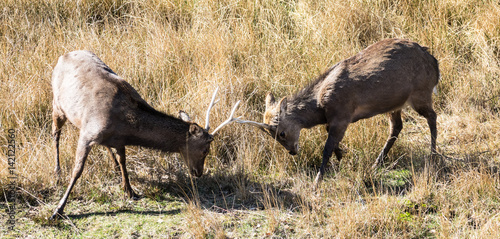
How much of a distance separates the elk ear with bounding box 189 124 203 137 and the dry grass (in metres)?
0.72

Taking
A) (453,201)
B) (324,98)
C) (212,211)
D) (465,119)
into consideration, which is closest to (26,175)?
(212,211)

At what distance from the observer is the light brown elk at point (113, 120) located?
5.88 meters

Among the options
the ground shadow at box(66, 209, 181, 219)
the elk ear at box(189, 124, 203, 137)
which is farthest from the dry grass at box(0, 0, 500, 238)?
the elk ear at box(189, 124, 203, 137)

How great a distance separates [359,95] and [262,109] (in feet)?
5.56

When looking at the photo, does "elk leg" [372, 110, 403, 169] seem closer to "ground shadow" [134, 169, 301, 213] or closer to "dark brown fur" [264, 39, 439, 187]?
"dark brown fur" [264, 39, 439, 187]

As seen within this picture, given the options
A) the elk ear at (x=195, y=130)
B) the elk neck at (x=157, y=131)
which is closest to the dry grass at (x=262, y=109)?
the elk neck at (x=157, y=131)

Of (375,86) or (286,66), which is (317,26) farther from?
(375,86)

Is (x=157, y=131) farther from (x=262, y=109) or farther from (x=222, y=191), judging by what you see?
(x=262, y=109)

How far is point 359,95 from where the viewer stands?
262 inches

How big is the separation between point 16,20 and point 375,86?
6436mm

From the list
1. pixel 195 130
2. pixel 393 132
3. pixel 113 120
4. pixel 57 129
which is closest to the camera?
pixel 113 120

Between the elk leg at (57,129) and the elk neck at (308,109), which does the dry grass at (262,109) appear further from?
the elk neck at (308,109)

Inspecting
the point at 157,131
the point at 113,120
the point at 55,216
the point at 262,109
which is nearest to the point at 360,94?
the point at 262,109

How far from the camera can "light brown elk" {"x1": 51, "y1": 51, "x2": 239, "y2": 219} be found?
588cm
